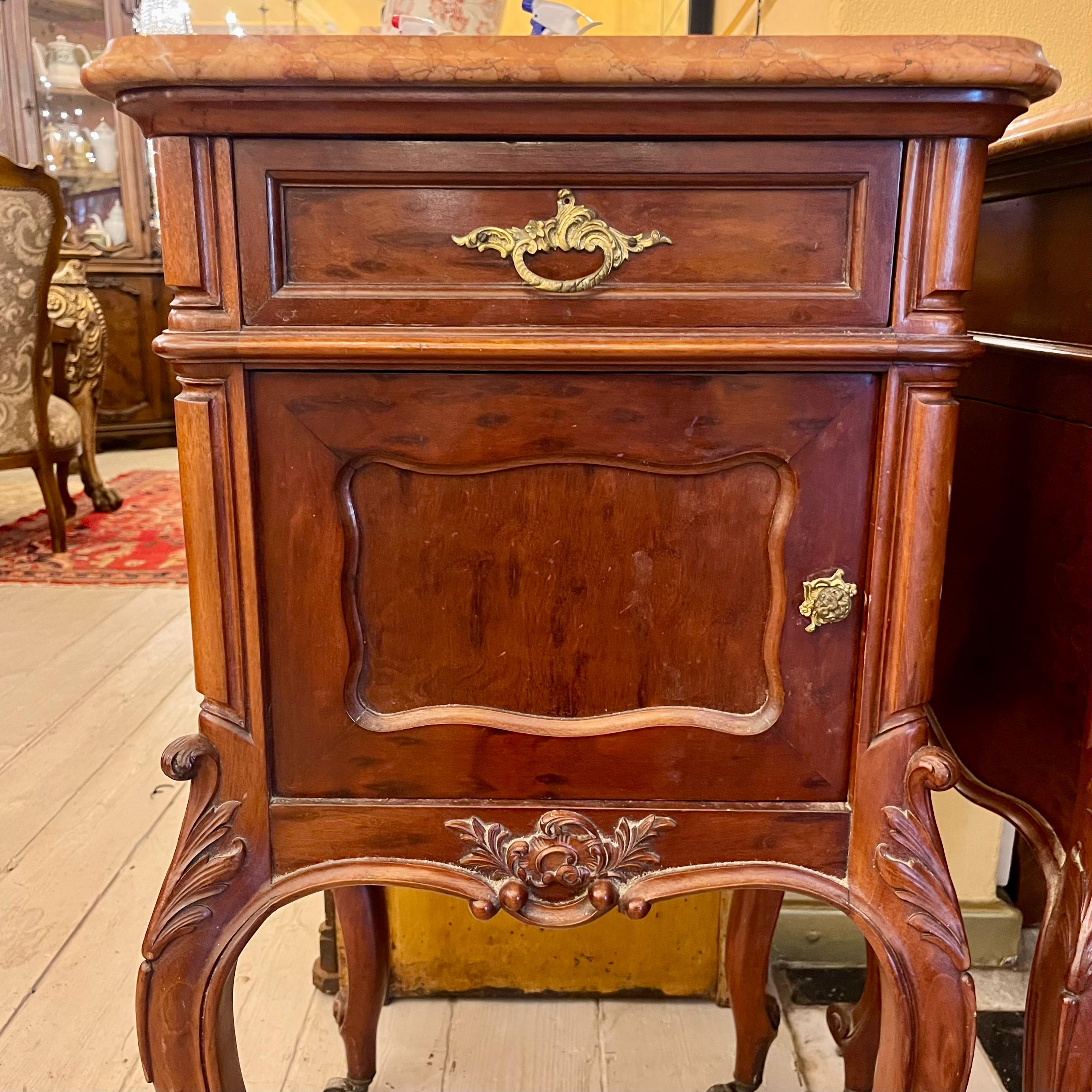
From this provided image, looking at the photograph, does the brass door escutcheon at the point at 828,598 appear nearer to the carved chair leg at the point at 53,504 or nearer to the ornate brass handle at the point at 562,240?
the ornate brass handle at the point at 562,240

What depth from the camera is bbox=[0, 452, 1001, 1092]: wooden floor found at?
105cm

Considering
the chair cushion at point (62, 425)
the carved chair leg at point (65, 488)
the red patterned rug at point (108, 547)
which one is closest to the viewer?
the red patterned rug at point (108, 547)

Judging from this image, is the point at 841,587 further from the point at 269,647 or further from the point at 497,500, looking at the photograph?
the point at 269,647

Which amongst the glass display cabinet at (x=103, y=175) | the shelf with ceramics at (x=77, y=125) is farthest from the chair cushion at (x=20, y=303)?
the shelf with ceramics at (x=77, y=125)

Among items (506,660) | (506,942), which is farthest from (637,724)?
(506,942)

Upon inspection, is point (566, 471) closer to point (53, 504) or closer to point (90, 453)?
point (53, 504)

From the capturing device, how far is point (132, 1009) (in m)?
1.13

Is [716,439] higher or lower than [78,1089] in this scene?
higher

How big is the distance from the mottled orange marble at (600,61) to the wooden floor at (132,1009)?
95 centimetres

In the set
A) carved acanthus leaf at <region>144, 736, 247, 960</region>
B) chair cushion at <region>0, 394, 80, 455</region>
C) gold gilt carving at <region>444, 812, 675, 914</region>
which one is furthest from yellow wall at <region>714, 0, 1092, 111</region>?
chair cushion at <region>0, 394, 80, 455</region>

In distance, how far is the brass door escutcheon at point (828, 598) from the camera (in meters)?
0.63

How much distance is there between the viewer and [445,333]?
59cm

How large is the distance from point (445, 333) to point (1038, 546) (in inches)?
19.1

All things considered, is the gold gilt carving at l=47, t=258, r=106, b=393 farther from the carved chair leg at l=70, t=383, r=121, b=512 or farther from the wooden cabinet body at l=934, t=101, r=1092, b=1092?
the wooden cabinet body at l=934, t=101, r=1092, b=1092
